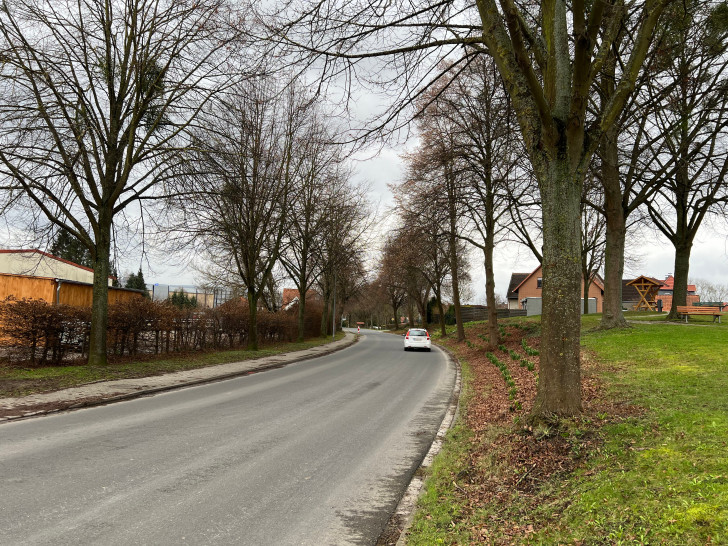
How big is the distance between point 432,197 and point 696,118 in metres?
11.4

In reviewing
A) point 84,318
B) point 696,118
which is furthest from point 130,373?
point 696,118

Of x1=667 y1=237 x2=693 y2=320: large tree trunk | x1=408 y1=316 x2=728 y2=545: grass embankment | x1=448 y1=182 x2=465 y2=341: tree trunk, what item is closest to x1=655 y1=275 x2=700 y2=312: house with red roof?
x1=667 y1=237 x2=693 y2=320: large tree trunk

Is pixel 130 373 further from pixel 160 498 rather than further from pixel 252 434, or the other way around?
pixel 160 498

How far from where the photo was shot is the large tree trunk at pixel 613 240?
653 inches

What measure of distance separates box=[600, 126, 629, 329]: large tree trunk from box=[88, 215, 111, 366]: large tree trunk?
16622mm

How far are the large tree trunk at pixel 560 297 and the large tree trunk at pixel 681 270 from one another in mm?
20153

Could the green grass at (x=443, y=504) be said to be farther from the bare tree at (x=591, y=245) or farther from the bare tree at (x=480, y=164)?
the bare tree at (x=591, y=245)

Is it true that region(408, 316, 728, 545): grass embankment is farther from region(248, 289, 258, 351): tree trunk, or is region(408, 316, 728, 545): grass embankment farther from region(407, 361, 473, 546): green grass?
region(248, 289, 258, 351): tree trunk

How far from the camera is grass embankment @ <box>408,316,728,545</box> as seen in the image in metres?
3.29

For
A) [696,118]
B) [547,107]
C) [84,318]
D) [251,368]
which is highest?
[696,118]

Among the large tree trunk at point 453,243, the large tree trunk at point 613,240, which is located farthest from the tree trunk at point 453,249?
the large tree trunk at point 613,240

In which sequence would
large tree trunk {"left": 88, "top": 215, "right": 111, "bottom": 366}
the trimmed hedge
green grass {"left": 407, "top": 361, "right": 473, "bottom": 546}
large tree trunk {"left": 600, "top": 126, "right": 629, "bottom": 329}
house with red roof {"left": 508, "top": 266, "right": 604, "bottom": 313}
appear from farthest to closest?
house with red roof {"left": 508, "top": 266, "right": 604, "bottom": 313} → large tree trunk {"left": 600, "top": 126, "right": 629, "bottom": 329} → large tree trunk {"left": 88, "top": 215, "right": 111, "bottom": 366} → the trimmed hedge → green grass {"left": 407, "top": 361, "right": 473, "bottom": 546}

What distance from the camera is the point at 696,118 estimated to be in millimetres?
18078

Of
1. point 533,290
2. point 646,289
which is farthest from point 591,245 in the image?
point 533,290
